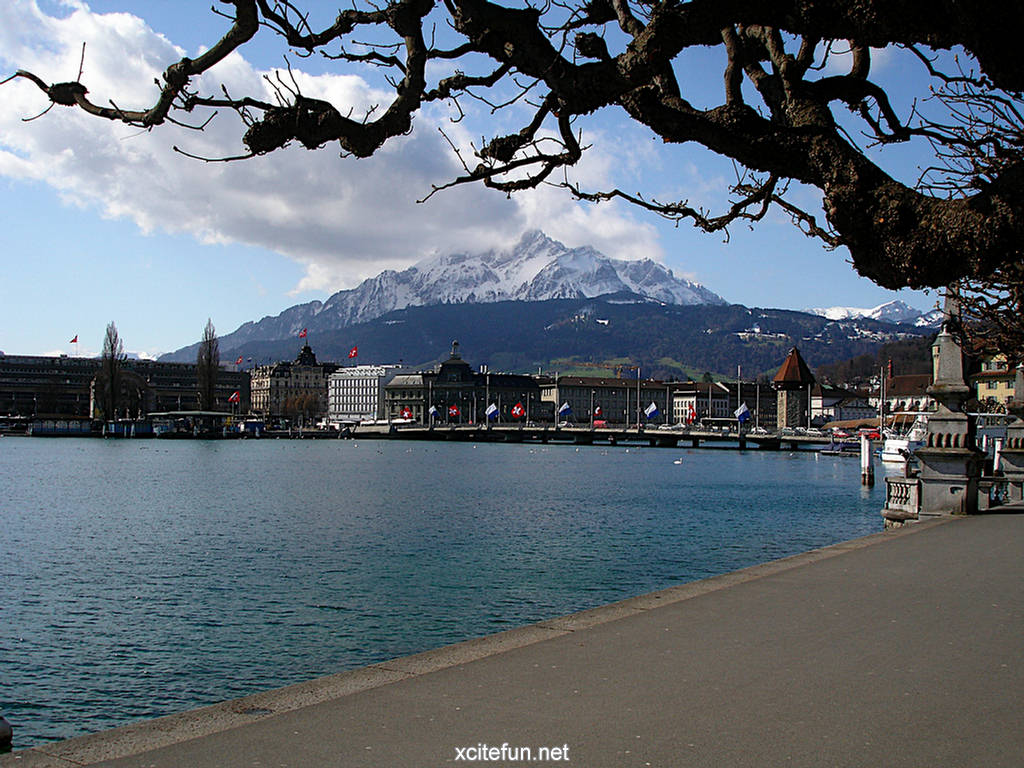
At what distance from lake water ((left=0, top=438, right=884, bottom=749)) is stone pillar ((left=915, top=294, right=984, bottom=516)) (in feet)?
15.3

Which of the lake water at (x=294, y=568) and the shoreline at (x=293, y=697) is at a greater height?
the shoreline at (x=293, y=697)

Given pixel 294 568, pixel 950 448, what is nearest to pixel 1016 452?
pixel 950 448

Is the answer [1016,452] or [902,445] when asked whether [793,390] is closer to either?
[902,445]

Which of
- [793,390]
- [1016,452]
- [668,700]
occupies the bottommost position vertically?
[668,700]

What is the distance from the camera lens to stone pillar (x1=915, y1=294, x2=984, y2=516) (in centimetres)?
2089

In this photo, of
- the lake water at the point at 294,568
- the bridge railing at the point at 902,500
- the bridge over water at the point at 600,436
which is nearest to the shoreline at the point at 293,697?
the lake water at the point at 294,568

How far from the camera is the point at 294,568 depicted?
21750 mm

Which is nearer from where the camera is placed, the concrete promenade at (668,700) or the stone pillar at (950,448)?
the concrete promenade at (668,700)

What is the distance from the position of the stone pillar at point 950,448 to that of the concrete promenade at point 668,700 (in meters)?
11.7

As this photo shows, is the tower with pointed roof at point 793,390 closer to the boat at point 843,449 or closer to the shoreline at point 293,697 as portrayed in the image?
the boat at point 843,449

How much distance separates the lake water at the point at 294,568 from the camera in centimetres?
1287

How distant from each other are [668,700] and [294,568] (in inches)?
657

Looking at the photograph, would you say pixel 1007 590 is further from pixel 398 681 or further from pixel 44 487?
pixel 44 487

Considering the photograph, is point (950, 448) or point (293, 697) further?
point (950, 448)
